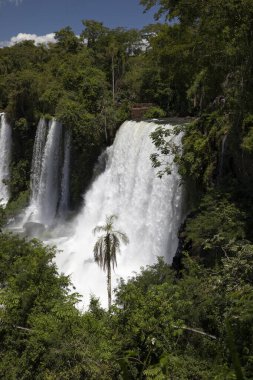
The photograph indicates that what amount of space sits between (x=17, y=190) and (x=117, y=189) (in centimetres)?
1424

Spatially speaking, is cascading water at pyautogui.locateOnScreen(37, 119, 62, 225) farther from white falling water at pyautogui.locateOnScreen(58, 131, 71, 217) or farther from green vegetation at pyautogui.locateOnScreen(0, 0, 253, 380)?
green vegetation at pyautogui.locateOnScreen(0, 0, 253, 380)

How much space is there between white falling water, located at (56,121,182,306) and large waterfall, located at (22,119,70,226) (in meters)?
4.40


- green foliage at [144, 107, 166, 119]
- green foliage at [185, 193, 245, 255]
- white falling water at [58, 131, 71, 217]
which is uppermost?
green foliage at [144, 107, 166, 119]

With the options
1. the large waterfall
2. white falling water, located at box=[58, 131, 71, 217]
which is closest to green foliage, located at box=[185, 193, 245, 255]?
white falling water, located at box=[58, 131, 71, 217]

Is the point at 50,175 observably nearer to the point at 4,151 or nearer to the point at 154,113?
the point at 4,151

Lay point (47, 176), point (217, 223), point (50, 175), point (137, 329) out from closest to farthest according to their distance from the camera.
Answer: point (137, 329) → point (217, 223) → point (50, 175) → point (47, 176)

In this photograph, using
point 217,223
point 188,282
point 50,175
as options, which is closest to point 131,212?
point 217,223

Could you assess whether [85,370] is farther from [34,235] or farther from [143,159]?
[34,235]

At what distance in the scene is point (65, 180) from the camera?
27938 millimetres

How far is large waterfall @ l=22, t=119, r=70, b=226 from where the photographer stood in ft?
91.9

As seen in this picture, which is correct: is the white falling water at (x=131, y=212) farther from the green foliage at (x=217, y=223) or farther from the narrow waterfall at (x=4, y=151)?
the narrow waterfall at (x=4, y=151)

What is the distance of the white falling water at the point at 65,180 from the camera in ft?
90.8

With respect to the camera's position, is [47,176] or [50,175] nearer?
[50,175]

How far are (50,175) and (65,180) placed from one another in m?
1.74
